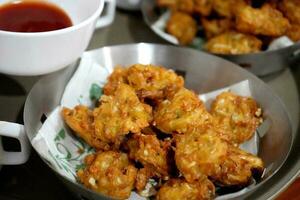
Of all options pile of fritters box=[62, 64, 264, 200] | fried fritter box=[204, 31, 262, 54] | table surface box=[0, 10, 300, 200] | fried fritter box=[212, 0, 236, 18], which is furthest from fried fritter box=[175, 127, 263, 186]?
fried fritter box=[212, 0, 236, 18]

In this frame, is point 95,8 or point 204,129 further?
point 95,8

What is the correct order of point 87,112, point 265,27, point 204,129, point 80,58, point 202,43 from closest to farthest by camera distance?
point 204,129 < point 87,112 < point 80,58 < point 265,27 < point 202,43

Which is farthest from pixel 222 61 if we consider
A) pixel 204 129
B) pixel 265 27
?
pixel 204 129

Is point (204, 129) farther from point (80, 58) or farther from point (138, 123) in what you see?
point (80, 58)

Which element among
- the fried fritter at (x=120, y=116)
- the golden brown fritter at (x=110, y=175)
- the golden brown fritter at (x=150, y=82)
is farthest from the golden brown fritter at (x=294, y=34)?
the golden brown fritter at (x=110, y=175)

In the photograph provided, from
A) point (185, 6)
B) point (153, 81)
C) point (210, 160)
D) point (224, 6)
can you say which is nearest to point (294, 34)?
point (224, 6)

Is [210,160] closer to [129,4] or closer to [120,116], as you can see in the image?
[120,116]
